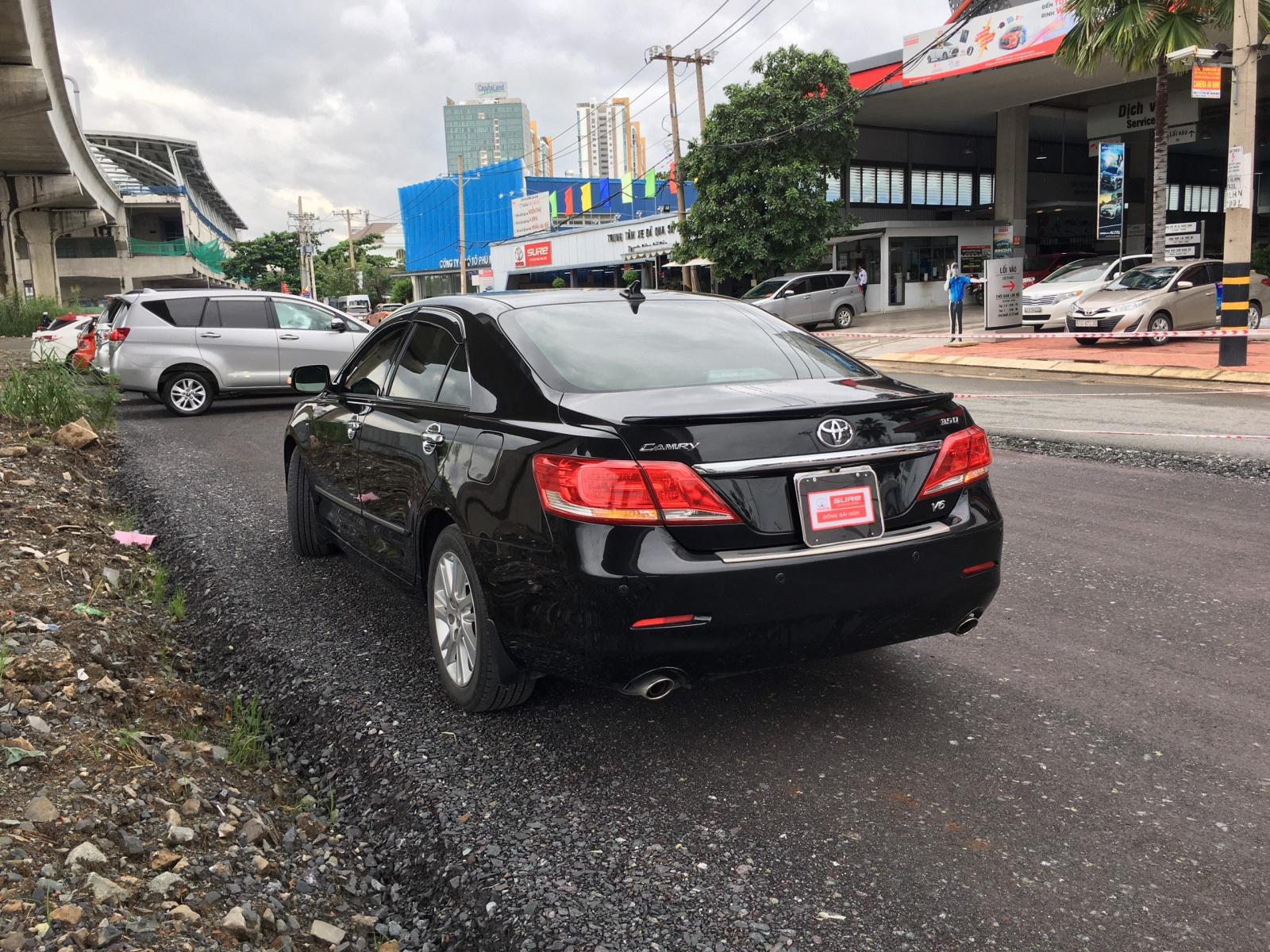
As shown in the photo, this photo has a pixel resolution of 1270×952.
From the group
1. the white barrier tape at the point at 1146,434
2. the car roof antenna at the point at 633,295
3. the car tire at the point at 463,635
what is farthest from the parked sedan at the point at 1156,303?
the car tire at the point at 463,635

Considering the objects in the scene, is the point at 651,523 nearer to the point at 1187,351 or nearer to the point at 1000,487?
the point at 1000,487

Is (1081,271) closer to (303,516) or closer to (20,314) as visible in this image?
(303,516)

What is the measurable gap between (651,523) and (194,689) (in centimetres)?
234

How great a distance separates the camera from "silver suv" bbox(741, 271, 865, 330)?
3042cm

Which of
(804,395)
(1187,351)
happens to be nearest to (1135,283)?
(1187,351)

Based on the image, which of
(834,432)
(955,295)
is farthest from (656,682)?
(955,295)

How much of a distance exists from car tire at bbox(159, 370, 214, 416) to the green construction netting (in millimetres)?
78388

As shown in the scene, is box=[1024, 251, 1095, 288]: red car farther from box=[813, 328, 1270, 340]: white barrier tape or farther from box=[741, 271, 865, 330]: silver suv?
box=[813, 328, 1270, 340]: white barrier tape

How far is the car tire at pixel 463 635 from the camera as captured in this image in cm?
362

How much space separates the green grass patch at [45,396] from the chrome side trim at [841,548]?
351 inches

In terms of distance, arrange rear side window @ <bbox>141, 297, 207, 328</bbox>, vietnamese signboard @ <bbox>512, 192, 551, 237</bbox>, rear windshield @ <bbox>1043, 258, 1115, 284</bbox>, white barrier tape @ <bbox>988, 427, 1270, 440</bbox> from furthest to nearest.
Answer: vietnamese signboard @ <bbox>512, 192, 551, 237</bbox> < rear windshield @ <bbox>1043, 258, 1115, 284</bbox> < rear side window @ <bbox>141, 297, 207, 328</bbox> < white barrier tape @ <bbox>988, 427, 1270, 440</bbox>

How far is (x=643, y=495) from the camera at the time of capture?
316 cm

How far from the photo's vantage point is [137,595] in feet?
18.4

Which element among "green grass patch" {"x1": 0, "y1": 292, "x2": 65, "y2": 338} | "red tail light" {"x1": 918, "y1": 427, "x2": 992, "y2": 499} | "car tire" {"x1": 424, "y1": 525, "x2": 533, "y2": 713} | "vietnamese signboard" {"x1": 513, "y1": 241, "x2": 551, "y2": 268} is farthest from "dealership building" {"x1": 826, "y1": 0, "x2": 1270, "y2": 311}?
"green grass patch" {"x1": 0, "y1": 292, "x2": 65, "y2": 338}
